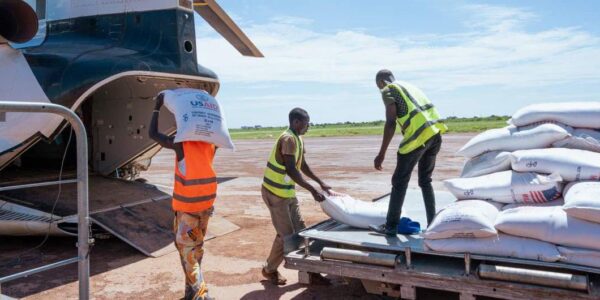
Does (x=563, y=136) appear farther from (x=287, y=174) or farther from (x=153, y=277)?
(x=153, y=277)

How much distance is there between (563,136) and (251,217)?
5591mm

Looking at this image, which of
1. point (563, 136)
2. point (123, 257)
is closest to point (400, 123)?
point (563, 136)

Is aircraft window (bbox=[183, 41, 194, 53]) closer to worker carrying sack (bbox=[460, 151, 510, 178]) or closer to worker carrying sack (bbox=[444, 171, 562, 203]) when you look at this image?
worker carrying sack (bbox=[460, 151, 510, 178])

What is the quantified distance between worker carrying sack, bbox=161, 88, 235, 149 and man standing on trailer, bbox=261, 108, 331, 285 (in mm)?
579

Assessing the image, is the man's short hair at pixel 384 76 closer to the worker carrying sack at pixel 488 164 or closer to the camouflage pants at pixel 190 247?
the worker carrying sack at pixel 488 164

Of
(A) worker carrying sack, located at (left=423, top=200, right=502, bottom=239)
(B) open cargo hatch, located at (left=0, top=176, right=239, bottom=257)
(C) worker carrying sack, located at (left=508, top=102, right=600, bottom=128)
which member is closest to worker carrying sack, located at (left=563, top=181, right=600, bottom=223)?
(A) worker carrying sack, located at (left=423, top=200, right=502, bottom=239)

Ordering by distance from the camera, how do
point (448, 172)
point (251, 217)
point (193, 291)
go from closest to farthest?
point (193, 291) → point (251, 217) → point (448, 172)

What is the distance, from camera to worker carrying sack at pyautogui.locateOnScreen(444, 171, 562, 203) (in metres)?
4.37

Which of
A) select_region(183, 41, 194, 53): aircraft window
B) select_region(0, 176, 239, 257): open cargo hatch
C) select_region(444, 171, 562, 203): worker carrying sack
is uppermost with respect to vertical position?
select_region(183, 41, 194, 53): aircraft window

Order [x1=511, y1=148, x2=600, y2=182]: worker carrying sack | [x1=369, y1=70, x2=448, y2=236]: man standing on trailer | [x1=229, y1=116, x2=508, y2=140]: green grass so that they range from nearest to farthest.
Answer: [x1=511, y1=148, x2=600, y2=182]: worker carrying sack → [x1=369, y1=70, x2=448, y2=236]: man standing on trailer → [x1=229, y1=116, x2=508, y2=140]: green grass

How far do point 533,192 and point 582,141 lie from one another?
2.92ft

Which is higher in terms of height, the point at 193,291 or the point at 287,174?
the point at 287,174

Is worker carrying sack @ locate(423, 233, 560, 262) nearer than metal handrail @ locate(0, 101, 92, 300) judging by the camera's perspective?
No

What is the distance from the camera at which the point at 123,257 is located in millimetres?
6680
